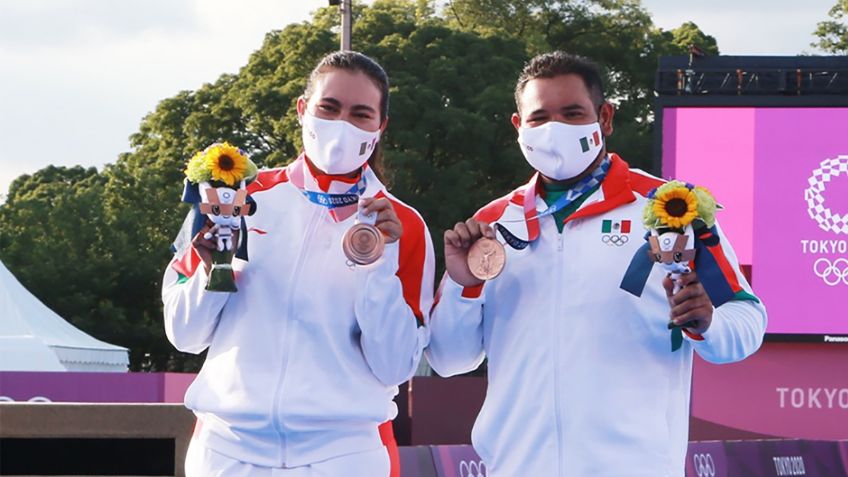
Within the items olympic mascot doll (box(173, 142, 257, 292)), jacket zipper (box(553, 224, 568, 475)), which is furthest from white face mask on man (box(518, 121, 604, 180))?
olympic mascot doll (box(173, 142, 257, 292))

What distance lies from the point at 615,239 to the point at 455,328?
567mm

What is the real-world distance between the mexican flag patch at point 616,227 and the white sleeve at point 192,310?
1184 mm

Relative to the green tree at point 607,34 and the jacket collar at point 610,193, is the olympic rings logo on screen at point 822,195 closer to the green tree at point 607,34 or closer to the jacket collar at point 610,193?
the jacket collar at point 610,193

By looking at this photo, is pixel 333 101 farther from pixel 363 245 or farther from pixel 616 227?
pixel 616 227

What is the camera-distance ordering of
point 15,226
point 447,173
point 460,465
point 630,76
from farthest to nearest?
point 15,226 < point 630,76 < point 447,173 < point 460,465

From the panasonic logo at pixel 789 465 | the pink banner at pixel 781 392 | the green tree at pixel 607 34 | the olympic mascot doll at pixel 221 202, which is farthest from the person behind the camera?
the green tree at pixel 607 34

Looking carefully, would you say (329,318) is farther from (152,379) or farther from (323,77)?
(152,379)

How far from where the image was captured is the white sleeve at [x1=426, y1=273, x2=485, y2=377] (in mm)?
5156

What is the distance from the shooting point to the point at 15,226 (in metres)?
47.8

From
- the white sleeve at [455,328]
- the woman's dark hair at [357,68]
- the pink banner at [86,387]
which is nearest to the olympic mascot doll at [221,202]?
the woman's dark hair at [357,68]

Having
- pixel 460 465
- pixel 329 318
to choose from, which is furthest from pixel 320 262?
pixel 460 465

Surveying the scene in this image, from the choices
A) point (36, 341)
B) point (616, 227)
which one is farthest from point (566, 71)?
point (36, 341)

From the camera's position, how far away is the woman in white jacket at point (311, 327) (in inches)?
199

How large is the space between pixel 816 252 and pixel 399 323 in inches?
604
